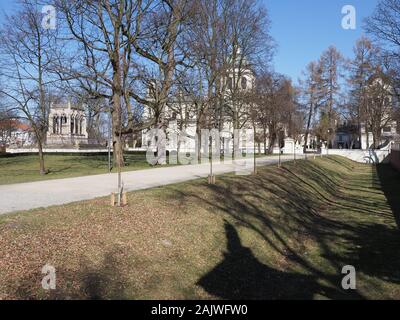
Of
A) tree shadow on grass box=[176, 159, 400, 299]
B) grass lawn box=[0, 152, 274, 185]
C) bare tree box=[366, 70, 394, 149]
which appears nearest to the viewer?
tree shadow on grass box=[176, 159, 400, 299]

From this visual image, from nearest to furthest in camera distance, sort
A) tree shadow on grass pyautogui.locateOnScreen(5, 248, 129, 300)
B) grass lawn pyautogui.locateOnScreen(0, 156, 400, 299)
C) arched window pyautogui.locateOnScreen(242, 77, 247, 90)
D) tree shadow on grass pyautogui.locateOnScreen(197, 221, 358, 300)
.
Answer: tree shadow on grass pyautogui.locateOnScreen(5, 248, 129, 300) → grass lawn pyautogui.locateOnScreen(0, 156, 400, 299) → tree shadow on grass pyautogui.locateOnScreen(197, 221, 358, 300) → arched window pyautogui.locateOnScreen(242, 77, 247, 90)

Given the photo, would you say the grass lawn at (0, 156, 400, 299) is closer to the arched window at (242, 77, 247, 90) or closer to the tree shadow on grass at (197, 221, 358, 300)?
the tree shadow on grass at (197, 221, 358, 300)

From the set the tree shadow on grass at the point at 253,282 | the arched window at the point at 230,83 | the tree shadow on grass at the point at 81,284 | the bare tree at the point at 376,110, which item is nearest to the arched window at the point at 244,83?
the arched window at the point at 230,83

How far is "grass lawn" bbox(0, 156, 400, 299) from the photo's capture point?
7176 millimetres

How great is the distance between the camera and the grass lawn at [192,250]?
718cm

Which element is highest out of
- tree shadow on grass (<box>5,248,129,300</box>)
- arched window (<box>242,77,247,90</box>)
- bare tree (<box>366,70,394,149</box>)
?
arched window (<box>242,77,247,90</box>)

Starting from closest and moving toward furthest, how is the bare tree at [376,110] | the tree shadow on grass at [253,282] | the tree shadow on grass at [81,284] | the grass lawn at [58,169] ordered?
the tree shadow on grass at [81,284]
the tree shadow on grass at [253,282]
the grass lawn at [58,169]
the bare tree at [376,110]

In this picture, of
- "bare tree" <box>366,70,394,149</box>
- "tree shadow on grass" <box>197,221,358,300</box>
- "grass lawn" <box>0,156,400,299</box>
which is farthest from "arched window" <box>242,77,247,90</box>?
"tree shadow on grass" <box>197,221,358,300</box>

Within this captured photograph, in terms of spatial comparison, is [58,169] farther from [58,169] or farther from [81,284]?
[81,284]

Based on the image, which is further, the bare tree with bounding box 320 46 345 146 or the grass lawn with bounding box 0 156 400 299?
the bare tree with bounding box 320 46 345 146

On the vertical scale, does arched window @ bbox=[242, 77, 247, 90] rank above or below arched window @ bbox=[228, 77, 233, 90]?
above

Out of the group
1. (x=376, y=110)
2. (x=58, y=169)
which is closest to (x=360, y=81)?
(x=376, y=110)

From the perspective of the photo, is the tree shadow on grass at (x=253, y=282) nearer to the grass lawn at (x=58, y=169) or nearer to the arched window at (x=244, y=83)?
the grass lawn at (x=58, y=169)

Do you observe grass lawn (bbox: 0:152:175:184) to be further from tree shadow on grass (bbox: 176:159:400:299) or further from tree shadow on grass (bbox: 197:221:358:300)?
tree shadow on grass (bbox: 197:221:358:300)
